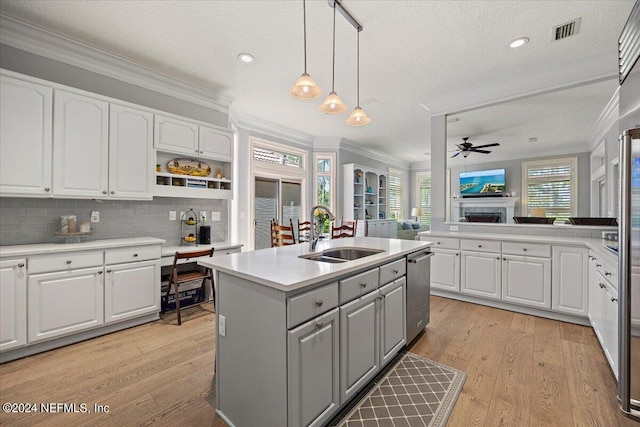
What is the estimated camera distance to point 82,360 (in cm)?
234

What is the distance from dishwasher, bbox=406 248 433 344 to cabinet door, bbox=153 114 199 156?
2959 millimetres

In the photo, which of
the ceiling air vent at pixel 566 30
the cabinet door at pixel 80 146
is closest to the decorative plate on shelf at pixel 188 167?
the cabinet door at pixel 80 146

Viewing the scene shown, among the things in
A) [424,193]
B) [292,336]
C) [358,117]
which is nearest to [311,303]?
[292,336]

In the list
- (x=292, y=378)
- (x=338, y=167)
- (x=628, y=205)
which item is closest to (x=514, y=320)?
(x=628, y=205)

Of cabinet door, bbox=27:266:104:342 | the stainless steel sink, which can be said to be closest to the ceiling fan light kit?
the stainless steel sink

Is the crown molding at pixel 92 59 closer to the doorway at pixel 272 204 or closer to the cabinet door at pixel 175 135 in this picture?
the cabinet door at pixel 175 135

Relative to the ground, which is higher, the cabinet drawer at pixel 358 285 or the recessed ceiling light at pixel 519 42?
the recessed ceiling light at pixel 519 42

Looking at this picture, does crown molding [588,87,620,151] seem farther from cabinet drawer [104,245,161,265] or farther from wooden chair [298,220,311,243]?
cabinet drawer [104,245,161,265]

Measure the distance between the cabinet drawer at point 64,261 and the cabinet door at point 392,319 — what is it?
8.76ft

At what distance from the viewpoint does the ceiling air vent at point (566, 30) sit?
8.21 feet

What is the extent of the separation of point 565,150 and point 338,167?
5.63 metres

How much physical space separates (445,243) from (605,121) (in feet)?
12.1

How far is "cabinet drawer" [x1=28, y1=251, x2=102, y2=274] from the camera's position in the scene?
2373 millimetres

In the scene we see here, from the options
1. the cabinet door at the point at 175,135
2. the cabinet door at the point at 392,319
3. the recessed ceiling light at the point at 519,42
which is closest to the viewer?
the cabinet door at the point at 392,319
